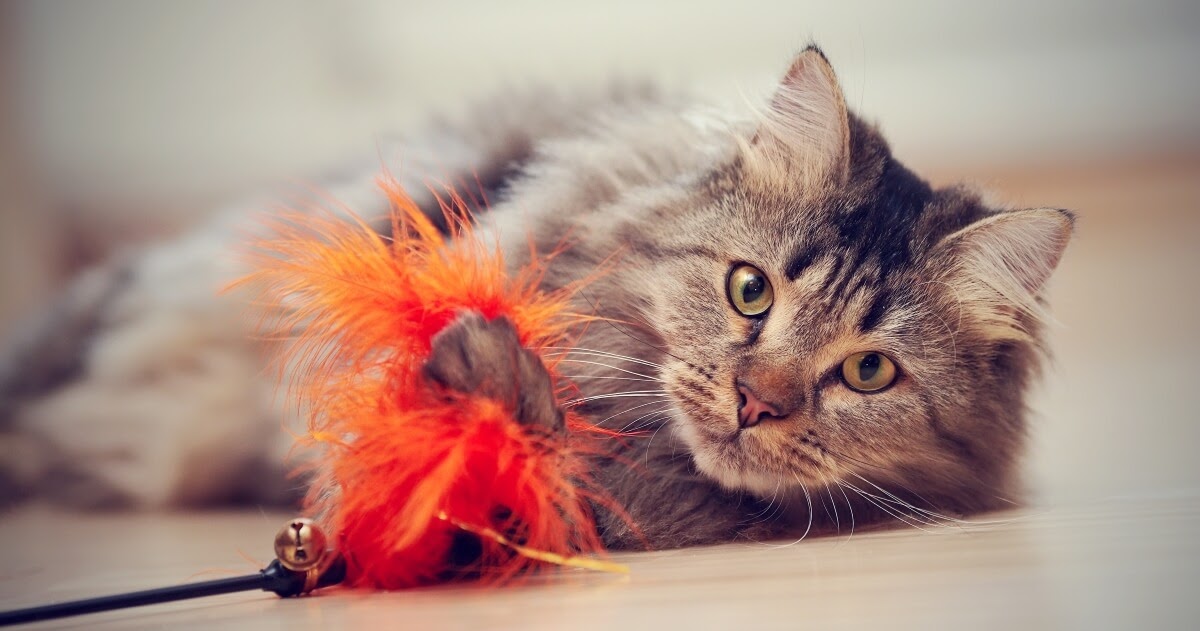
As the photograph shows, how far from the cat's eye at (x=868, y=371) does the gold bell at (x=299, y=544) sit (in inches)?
25.7

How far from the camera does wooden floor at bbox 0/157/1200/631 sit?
0.82 m

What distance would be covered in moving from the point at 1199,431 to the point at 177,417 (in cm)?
204

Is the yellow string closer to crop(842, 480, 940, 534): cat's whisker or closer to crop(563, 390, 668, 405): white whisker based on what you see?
crop(563, 390, 668, 405): white whisker

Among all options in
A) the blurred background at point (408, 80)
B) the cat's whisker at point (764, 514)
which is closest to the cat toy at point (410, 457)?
the cat's whisker at point (764, 514)

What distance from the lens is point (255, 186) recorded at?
287 cm

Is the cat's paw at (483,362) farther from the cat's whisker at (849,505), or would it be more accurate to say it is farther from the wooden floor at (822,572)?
the cat's whisker at (849,505)

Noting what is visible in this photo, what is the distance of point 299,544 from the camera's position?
91cm

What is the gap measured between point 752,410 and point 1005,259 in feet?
1.36

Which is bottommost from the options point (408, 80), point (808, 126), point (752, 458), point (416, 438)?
point (752, 458)

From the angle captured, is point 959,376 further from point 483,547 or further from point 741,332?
point 483,547

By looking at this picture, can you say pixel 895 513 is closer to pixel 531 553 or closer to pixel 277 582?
pixel 531 553

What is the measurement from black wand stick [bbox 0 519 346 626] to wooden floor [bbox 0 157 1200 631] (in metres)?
0.02

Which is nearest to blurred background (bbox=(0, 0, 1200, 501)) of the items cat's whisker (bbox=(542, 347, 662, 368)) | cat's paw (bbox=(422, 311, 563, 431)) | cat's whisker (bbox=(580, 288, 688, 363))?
cat's whisker (bbox=(580, 288, 688, 363))

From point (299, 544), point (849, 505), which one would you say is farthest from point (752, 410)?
point (299, 544)
